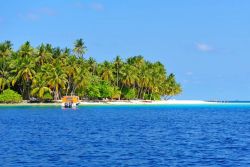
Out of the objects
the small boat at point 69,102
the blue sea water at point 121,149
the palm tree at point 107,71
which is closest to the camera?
the blue sea water at point 121,149

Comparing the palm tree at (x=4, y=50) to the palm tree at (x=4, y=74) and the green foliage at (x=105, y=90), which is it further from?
the green foliage at (x=105, y=90)

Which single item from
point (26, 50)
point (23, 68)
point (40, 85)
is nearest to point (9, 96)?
point (23, 68)

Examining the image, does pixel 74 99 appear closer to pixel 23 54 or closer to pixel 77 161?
pixel 23 54

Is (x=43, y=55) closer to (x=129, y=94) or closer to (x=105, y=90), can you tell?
(x=105, y=90)

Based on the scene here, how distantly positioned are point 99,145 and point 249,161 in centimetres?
1439

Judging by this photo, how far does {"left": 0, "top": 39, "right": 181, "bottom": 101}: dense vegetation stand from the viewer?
138 meters

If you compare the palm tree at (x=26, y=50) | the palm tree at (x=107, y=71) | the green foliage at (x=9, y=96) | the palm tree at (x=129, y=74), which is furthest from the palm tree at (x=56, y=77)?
the palm tree at (x=129, y=74)

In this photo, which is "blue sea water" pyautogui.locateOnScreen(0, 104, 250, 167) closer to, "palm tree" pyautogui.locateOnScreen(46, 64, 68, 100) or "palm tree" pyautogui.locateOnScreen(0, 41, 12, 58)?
"palm tree" pyautogui.locateOnScreen(46, 64, 68, 100)

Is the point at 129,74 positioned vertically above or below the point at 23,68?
above

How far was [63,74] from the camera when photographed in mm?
138875

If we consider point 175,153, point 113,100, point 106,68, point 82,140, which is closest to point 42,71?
point 106,68

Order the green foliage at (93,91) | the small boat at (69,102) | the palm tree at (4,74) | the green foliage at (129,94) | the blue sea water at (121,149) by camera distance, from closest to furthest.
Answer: the blue sea water at (121,149)
the small boat at (69,102)
the palm tree at (4,74)
the green foliage at (93,91)
the green foliage at (129,94)

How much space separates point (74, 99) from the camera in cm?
13150

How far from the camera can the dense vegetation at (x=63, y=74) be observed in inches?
5428
